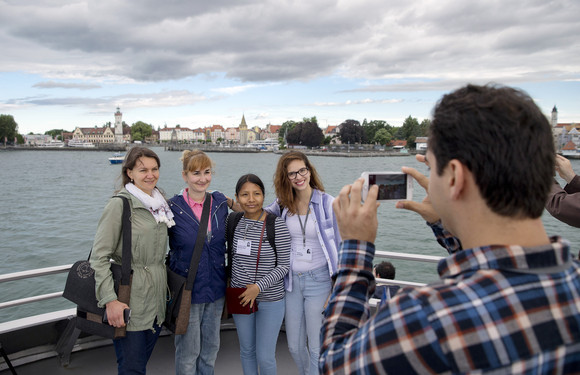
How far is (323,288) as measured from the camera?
2.61 m

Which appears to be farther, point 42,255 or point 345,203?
point 42,255

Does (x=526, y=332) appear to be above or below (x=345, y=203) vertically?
below

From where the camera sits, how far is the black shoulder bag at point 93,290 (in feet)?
7.31

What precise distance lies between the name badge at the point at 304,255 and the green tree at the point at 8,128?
109 meters

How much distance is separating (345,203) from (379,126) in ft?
342

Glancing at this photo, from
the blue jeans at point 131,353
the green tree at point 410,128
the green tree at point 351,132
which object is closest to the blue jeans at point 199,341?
the blue jeans at point 131,353

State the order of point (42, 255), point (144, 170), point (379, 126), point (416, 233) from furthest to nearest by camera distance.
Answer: point (379, 126)
point (416, 233)
point (42, 255)
point (144, 170)

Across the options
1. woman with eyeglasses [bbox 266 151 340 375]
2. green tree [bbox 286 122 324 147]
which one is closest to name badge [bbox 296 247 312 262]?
woman with eyeglasses [bbox 266 151 340 375]

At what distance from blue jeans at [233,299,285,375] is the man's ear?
6.52 feet

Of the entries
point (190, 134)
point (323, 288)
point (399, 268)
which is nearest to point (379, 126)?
point (190, 134)

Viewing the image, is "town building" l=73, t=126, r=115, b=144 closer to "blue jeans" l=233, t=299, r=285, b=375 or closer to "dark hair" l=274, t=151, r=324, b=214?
"dark hair" l=274, t=151, r=324, b=214

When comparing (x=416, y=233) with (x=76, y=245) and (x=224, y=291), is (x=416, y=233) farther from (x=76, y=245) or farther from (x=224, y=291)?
(x=224, y=291)

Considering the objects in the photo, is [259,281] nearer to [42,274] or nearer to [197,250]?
[197,250]

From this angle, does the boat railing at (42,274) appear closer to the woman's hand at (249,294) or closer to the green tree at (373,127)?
the woman's hand at (249,294)
